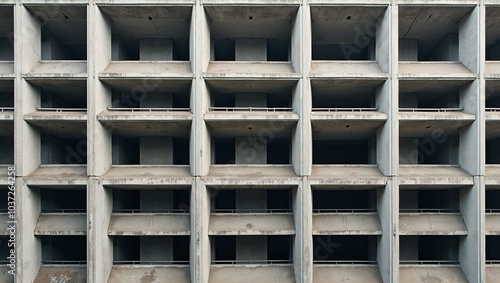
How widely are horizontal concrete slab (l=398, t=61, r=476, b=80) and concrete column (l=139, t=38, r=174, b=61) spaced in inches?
508

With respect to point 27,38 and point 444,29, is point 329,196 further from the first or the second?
point 27,38

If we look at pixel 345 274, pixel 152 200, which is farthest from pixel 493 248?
pixel 152 200

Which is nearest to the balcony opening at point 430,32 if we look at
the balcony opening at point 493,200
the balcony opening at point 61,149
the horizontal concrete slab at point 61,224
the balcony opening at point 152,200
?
the balcony opening at point 493,200

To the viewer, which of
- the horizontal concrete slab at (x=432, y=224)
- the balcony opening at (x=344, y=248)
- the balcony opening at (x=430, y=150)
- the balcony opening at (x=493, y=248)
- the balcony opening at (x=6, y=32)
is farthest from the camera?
the balcony opening at (x=344, y=248)

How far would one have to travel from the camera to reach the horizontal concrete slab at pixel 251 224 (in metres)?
14.3

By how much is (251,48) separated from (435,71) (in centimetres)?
1011

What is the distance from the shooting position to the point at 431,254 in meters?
17.2

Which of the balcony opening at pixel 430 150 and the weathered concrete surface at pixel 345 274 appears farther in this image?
the balcony opening at pixel 430 150

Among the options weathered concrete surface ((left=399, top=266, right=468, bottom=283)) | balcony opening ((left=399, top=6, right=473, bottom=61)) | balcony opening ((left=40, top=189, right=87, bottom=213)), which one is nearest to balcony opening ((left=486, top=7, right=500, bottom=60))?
balcony opening ((left=399, top=6, right=473, bottom=61))

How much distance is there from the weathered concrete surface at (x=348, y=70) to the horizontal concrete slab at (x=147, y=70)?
6.59 metres

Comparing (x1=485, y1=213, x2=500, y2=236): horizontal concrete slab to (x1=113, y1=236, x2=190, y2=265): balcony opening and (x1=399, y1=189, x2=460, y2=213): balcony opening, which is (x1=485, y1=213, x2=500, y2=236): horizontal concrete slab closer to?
(x1=399, y1=189, x2=460, y2=213): balcony opening

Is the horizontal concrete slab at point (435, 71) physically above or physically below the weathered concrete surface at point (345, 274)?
above

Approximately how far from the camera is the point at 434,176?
568 inches

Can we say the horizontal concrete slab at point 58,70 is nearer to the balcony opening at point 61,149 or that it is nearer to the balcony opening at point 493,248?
the balcony opening at point 61,149
